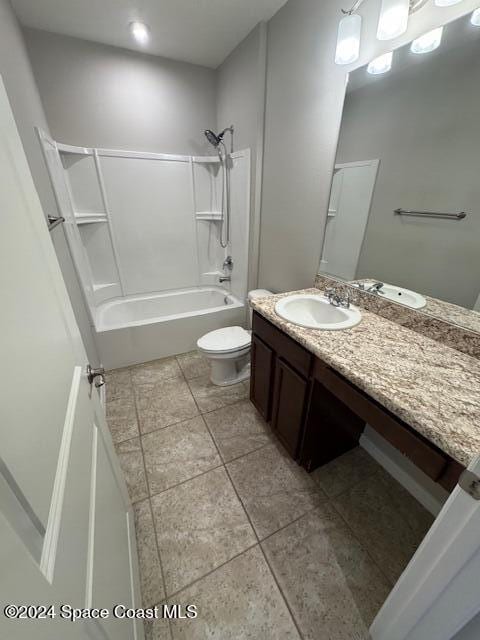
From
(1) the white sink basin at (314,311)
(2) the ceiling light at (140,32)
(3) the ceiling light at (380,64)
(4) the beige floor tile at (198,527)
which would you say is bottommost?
(4) the beige floor tile at (198,527)

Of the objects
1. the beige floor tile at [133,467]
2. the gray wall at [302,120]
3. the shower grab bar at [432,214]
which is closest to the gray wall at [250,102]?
the gray wall at [302,120]

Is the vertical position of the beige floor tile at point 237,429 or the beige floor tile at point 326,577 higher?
the beige floor tile at point 237,429

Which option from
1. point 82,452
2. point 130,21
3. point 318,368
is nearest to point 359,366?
point 318,368

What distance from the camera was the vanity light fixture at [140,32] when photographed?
177 centimetres

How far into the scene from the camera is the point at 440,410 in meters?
0.75

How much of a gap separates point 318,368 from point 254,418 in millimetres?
885

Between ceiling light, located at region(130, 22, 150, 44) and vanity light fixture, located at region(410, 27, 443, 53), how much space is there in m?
1.81

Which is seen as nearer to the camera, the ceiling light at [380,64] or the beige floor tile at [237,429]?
the ceiling light at [380,64]

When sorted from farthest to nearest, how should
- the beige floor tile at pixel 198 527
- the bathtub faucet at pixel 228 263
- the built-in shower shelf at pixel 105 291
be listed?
the bathtub faucet at pixel 228 263
the built-in shower shelf at pixel 105 291
the beige floor tile at pixel 198 527

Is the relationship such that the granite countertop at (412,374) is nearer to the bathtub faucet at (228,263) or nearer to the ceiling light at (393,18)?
the ceiling light at (393,18)

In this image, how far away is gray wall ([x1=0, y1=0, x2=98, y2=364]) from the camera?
49.2 inches

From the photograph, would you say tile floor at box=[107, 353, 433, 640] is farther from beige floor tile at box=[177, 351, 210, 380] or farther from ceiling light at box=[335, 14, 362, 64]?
ceiling light at box=[335, 14, 362, 64]

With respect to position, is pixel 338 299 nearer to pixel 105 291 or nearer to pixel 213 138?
pixel 213 138

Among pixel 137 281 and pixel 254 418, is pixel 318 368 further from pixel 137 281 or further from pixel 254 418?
pixel 137 281
